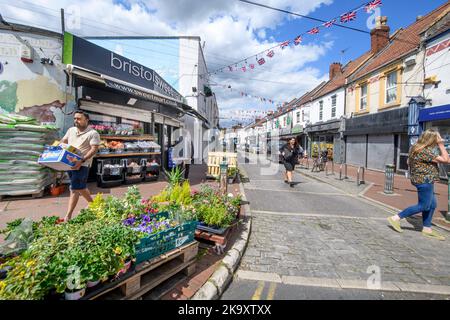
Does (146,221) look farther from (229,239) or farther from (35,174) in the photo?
(35,174)

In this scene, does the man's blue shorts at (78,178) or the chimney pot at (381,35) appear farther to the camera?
the chimney pot at (381,35)

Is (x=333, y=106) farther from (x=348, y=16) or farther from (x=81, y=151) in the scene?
(x=81, y=151)

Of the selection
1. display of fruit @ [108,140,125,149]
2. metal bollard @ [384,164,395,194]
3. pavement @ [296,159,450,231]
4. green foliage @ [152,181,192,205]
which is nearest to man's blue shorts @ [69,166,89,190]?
green foliage @ [152,181,192,205]

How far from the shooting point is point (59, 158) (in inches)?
128

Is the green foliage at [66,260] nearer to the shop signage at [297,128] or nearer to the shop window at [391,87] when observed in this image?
the shop window at [391,87]

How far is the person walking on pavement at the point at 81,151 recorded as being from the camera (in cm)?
360

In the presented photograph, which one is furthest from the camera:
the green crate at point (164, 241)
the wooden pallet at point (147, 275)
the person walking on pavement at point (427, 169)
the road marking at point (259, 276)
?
the person walking on pavement at point (427, 169)

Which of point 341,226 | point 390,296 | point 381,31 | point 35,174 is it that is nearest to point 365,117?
point 381,31

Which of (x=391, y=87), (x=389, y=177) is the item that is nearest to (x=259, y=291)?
(x=389, y=177)

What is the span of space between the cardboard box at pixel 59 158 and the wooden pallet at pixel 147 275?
2.18 metres

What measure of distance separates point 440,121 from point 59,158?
1389cm

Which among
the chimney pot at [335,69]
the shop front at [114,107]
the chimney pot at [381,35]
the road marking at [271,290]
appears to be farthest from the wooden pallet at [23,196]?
the chimney pot at [335,69]
